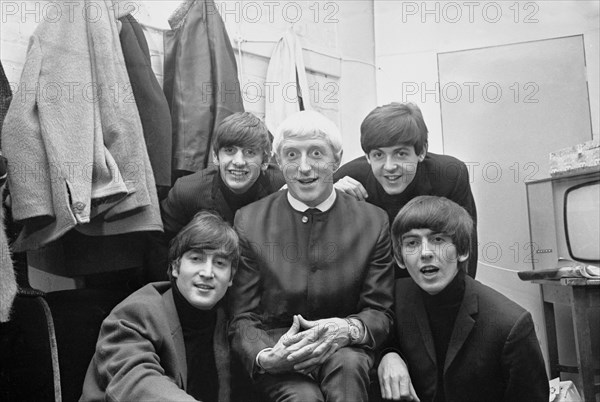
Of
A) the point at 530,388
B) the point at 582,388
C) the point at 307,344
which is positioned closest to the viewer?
the point at 307,344

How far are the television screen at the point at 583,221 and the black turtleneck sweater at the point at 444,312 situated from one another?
118 centimetres

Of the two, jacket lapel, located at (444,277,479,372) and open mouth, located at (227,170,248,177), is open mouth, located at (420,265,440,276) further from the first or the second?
open mouth, located at (227,170,248,177)

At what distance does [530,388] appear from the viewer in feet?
4.98

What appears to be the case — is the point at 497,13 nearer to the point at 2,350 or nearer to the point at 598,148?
the point at 598,148

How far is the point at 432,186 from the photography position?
1909 millimetres

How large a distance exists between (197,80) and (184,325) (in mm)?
971

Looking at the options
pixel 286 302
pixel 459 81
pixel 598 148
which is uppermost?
pixel 459 81

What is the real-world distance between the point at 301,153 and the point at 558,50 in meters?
1.84

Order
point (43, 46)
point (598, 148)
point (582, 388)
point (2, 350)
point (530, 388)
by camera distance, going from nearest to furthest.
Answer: point (530, 388), point (2, 350), point (43, 46), point (582, 388), point (598, 148)

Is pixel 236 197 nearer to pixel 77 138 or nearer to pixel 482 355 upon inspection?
pixel 77 138

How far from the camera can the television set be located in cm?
254

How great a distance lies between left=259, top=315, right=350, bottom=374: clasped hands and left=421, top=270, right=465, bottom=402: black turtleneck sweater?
0.87 ft

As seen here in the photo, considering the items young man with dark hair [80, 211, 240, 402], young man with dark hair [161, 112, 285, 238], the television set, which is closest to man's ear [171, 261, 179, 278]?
young man with dark hair [80, 211, 240, 402]

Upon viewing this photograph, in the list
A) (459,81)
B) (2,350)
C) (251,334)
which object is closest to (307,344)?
(251,334)
